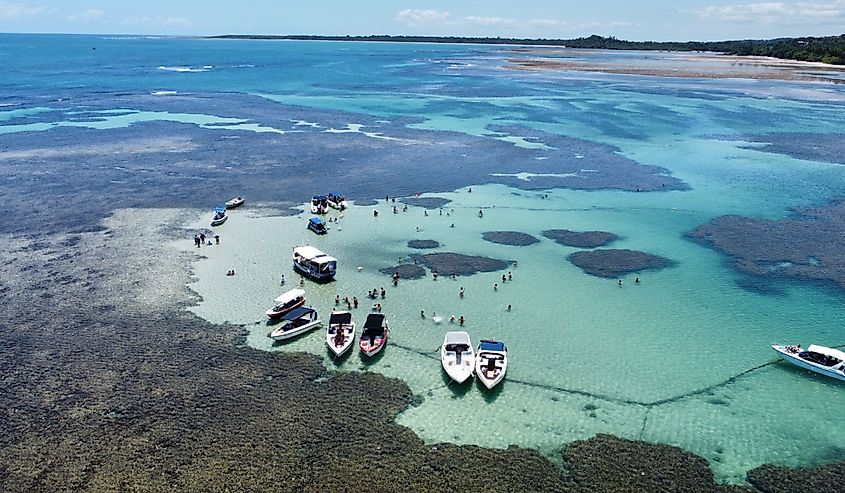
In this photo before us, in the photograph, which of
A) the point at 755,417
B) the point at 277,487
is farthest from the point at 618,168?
the point at 277,487

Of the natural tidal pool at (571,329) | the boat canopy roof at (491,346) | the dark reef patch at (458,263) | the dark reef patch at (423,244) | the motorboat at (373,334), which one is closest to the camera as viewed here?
the natural tidal pool at (571,329)

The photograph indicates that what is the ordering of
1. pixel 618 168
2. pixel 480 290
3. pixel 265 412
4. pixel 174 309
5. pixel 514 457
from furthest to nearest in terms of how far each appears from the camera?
pixel 618 168 < pixel 480 290 < pixel 174 309 < pixel 265 412 < pixel 514 457

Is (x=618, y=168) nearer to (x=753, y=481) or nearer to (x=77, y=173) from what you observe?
(x=753, y=481)

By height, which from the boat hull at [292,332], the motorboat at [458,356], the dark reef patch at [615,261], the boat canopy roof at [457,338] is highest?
the dark reef patch at [615,261]

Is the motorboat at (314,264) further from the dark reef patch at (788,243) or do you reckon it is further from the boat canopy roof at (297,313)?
the dark reef patch at (788,243)

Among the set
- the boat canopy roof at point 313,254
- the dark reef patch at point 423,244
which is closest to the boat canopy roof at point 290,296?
the boat canopy roof at point 313,254

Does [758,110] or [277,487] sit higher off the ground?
[758,110]

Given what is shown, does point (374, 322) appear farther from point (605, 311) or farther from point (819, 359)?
point (819, 359)
